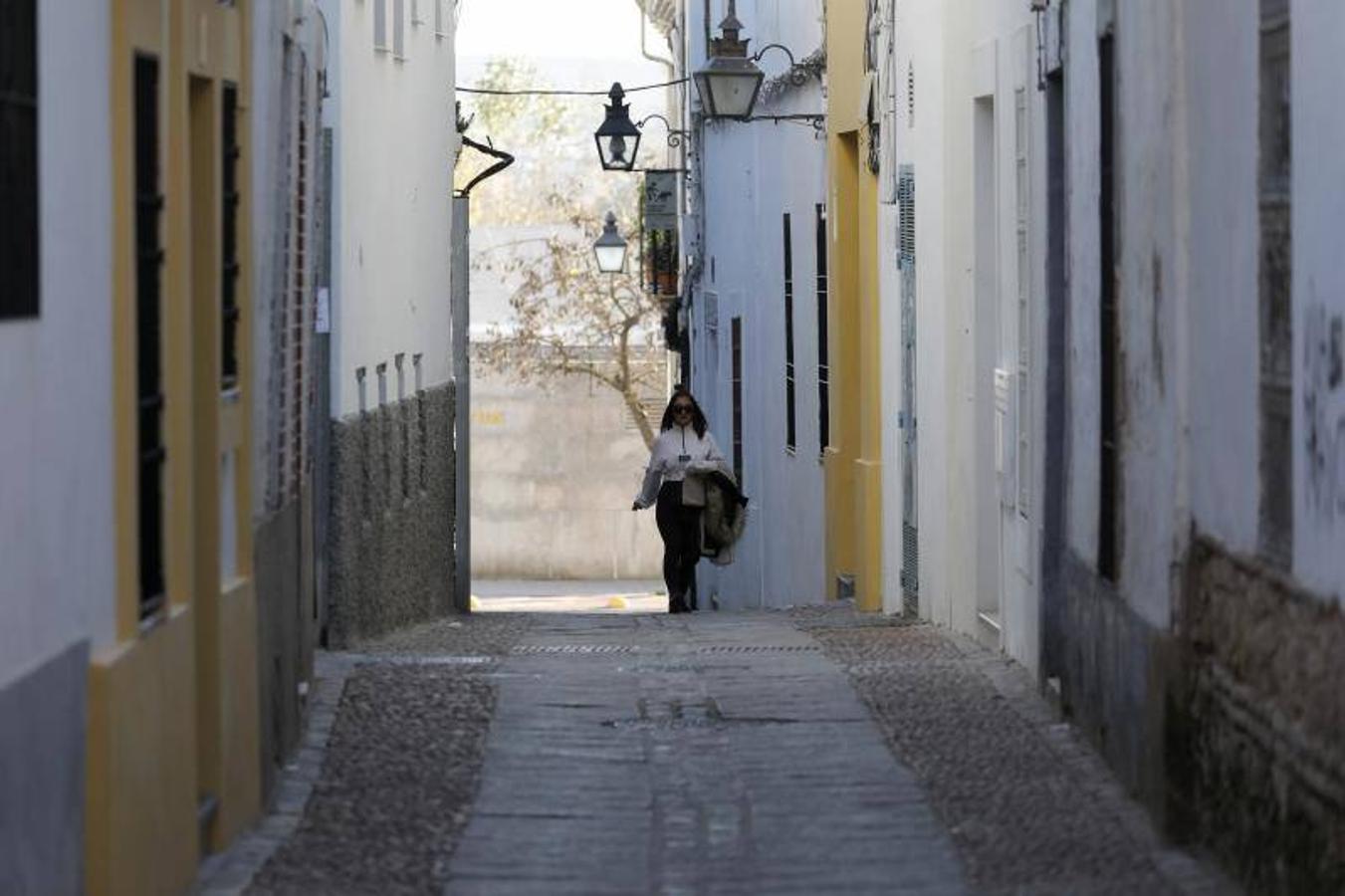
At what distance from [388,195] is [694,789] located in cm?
899

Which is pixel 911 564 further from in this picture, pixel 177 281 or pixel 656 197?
pixel 656 197

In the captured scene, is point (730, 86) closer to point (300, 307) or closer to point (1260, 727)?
point (300, 307)

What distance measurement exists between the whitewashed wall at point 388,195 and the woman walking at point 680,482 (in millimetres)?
1757

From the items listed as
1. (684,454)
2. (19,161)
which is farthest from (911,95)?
(19,161)

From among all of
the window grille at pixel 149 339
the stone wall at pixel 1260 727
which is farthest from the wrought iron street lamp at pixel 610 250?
the window grille at pixel 149 339

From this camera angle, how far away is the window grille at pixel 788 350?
23.8m

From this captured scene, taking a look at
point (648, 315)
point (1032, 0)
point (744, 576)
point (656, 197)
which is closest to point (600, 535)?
point (648, 315)

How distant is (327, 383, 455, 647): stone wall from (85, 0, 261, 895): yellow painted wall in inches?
244

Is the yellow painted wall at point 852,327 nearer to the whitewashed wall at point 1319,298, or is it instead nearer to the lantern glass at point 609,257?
the whitewashed wall at point 1319,298

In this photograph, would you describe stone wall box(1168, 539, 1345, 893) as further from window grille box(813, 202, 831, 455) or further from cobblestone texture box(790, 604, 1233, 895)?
window grille box(813, 202, 831, 455)

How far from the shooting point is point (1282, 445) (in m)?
7.72

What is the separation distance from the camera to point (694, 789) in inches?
404

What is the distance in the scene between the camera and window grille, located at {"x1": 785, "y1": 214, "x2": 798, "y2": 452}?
23797 mm

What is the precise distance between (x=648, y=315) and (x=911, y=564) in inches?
1147
